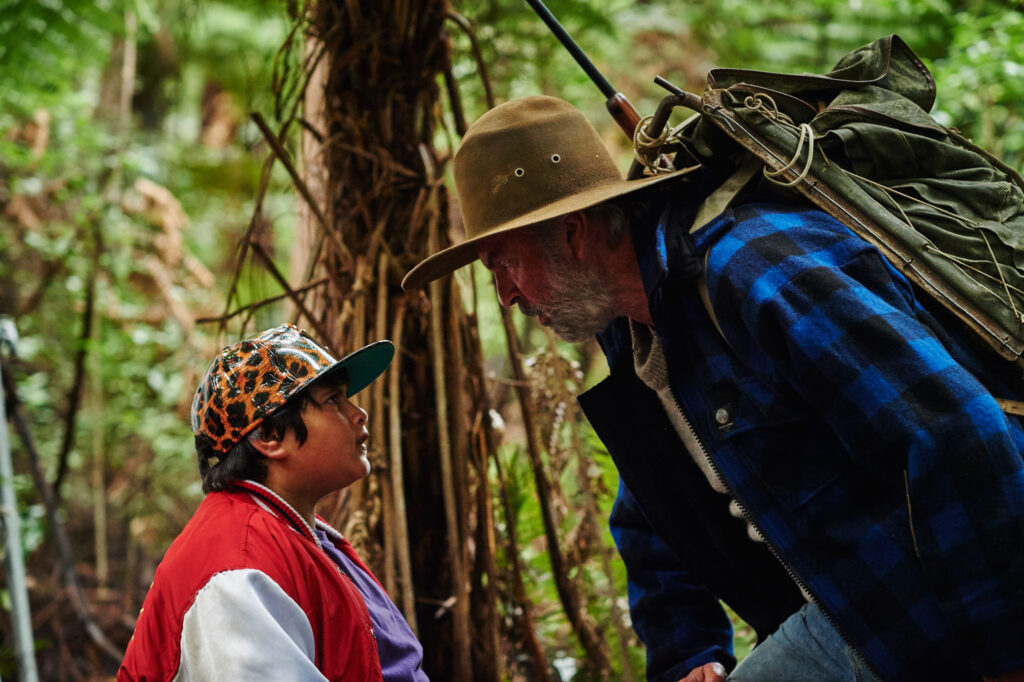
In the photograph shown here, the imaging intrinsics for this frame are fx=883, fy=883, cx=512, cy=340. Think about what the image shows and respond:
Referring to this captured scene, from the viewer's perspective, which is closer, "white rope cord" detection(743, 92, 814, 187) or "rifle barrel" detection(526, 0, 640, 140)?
"white rope cord" detection(743, 92, 814, 187)

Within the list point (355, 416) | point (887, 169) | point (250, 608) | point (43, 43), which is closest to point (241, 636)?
point (250, 608)

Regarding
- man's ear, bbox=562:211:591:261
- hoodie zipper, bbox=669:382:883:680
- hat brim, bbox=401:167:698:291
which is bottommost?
hoodie zipper, bbox=669:382:883:680

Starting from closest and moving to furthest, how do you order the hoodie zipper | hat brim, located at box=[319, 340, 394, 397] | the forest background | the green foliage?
1. the hoodie zipper
2. hat brim, located at box=[319, 340, 394, 397]
3. the forest background
4. the green foliage

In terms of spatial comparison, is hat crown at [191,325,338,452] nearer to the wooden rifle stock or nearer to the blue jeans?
the wooden rifle stock

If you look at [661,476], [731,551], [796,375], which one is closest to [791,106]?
[796,375]

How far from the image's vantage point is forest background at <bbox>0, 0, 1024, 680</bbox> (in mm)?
2705

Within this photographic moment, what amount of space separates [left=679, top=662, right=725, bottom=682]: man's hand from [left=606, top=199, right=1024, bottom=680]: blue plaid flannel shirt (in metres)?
0.49

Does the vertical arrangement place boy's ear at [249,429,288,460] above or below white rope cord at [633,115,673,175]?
below

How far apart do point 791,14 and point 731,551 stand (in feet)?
18.2

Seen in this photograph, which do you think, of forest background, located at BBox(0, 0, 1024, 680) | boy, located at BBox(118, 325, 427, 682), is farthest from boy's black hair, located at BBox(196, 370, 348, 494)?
forest background, located at BBox(0, 0, 1024, 680)

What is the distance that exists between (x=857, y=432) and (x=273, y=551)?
3.35 feet

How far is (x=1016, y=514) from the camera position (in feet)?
4.09

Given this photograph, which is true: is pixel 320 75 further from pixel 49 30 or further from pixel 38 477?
pixel 38 477

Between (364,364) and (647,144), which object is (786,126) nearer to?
(647,144)
